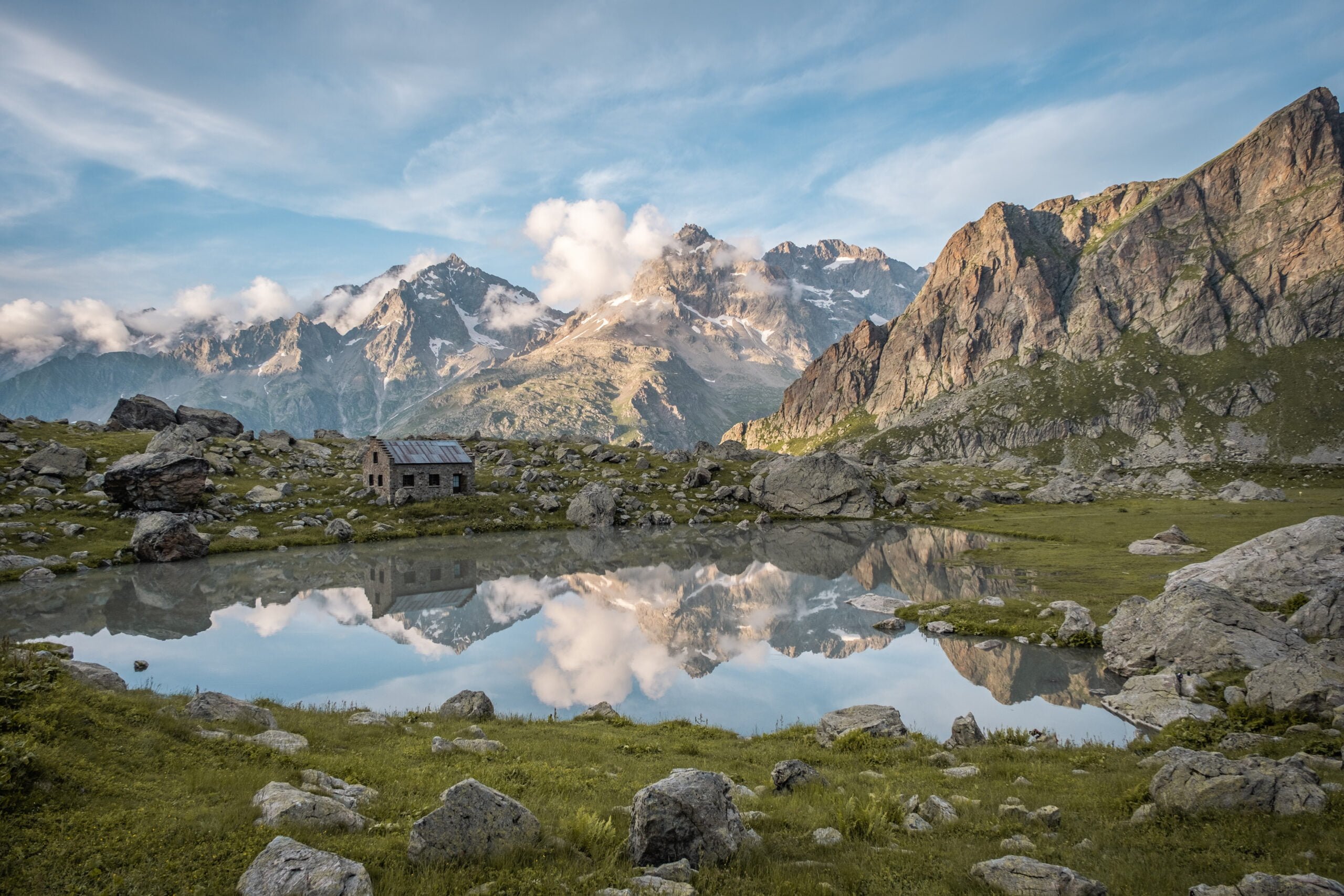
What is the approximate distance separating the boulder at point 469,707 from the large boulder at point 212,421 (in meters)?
89.0

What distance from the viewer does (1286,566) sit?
31906mm

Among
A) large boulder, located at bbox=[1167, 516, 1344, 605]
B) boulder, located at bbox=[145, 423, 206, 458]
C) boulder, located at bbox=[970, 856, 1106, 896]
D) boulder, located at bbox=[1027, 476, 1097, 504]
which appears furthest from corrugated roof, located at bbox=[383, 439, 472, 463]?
boulder, located at bbox=[1027, 476, 1097, 504]

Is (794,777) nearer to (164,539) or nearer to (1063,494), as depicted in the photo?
(164,539)

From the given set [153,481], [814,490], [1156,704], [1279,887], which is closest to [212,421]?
[153,481]

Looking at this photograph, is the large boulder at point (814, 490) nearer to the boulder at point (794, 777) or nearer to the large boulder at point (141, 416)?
the boulder at point (794, 777)

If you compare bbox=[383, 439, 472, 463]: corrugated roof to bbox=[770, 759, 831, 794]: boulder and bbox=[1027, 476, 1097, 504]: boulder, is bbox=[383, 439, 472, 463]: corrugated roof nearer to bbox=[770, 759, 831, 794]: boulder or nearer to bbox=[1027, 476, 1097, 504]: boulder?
bbox=[770, 759, 831, 794]: boulder

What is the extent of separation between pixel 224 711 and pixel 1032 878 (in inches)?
745

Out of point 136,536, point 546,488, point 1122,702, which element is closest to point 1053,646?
point 1122,702

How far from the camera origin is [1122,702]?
24000mm

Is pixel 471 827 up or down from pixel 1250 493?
up

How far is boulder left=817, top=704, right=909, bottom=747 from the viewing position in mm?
20641

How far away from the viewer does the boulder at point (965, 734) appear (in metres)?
20.2

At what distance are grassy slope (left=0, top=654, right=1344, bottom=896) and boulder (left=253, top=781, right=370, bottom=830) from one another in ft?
0.88

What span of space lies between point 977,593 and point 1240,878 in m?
38.5
